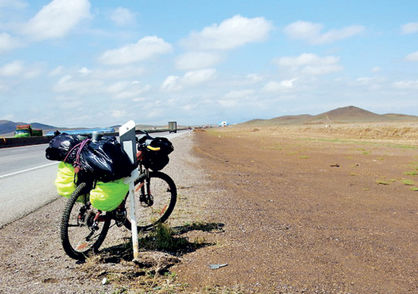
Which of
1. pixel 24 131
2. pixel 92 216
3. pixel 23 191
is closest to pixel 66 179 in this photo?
pixel 92 216

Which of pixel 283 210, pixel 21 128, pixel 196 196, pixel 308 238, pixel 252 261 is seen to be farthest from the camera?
pixel 21 128

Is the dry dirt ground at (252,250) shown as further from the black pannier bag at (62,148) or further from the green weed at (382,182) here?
the green weed at (382,182)

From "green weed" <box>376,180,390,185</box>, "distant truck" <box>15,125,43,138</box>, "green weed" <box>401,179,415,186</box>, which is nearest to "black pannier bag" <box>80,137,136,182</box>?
"green weed" <box>376,180,390,185</box>

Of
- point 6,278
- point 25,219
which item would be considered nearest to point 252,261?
point 6,278

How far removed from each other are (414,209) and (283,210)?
2661mm

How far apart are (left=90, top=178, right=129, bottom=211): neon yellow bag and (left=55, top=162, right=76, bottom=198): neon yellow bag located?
0.50 meters

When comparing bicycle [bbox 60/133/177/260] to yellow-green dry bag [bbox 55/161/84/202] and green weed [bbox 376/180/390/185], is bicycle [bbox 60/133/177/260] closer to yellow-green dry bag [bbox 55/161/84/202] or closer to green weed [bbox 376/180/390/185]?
yellow-green dry bag [bbox 55/161/84/202]

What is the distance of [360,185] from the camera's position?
9.98m

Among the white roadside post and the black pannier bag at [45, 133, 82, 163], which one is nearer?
the white roadside post

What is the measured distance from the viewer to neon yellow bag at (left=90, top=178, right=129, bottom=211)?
418cm

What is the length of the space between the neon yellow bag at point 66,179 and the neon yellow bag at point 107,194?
501 mm

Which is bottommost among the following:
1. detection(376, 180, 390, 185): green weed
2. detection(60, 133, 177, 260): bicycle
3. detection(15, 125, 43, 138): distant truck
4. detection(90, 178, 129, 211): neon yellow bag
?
detection(376, 180, 390, 185): green weed

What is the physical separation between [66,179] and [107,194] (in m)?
0.73

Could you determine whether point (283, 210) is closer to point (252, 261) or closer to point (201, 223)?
point (201, 223)
